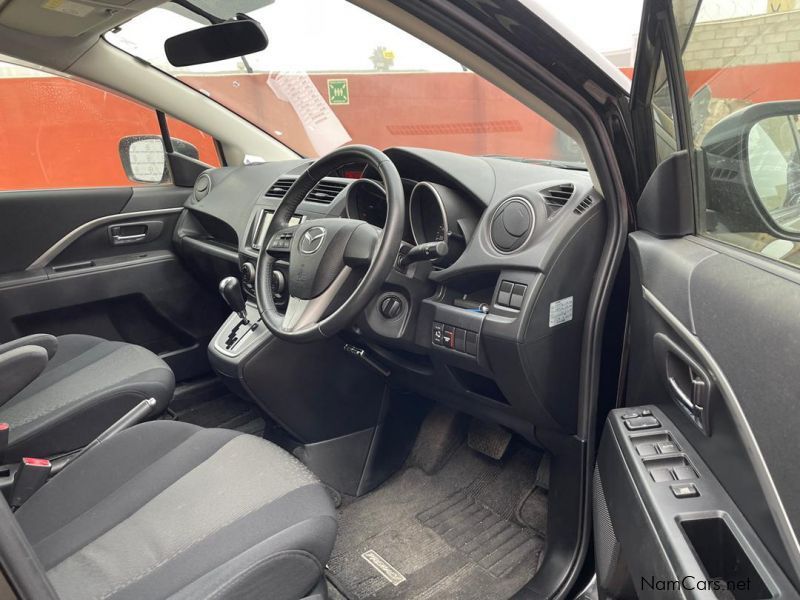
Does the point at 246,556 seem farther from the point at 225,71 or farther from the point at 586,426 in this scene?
the point at 225,71

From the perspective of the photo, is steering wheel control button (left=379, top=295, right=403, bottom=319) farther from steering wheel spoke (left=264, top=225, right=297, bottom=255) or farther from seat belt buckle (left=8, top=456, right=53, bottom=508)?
Answer: seat belt buckle (left=8, top=456, right=53, bottom=508)

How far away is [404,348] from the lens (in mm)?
1741

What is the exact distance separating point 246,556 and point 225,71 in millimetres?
2005

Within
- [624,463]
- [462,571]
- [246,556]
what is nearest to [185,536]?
[246,556]

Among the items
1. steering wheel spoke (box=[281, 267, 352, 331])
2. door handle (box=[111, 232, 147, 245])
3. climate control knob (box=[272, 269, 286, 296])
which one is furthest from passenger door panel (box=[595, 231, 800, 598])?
door handle (box=[111, 232, 147, 245])

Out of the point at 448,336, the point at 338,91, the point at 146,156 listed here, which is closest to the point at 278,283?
the point at 448,336

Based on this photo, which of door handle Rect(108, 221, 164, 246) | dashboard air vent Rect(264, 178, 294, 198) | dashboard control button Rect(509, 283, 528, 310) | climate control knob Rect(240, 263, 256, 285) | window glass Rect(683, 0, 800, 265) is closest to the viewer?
window glass Rect(683, 0, 800, 265)

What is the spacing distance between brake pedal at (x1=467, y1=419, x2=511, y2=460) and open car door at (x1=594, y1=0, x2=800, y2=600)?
808mm

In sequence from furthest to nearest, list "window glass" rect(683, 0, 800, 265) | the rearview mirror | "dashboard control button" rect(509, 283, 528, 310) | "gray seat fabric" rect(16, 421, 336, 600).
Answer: the rearview mirror
"dashboard control button" rect(509, 283, 528, 310)
"gray seat fabric" rect(16, 421, 336, 600)
"window glass" rect(683, 0, 800, 265)

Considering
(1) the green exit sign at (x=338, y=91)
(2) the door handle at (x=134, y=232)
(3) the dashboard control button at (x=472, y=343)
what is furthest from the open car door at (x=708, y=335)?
(1) the green exit sign at (x=338, y=91)

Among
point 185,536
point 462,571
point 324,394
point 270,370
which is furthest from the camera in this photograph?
point 324,394

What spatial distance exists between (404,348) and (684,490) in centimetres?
95

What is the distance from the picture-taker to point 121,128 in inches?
101

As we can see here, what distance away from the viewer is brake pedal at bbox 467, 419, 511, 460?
205 centimetres
